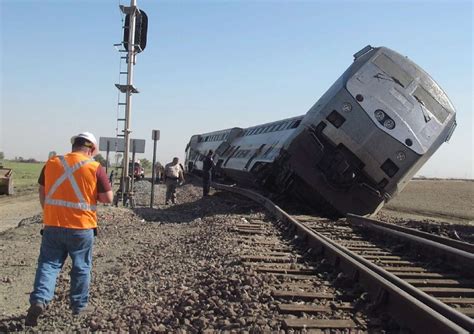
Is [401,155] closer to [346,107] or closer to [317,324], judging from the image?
[346,107]

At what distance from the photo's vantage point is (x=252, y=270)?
5637 millimetres

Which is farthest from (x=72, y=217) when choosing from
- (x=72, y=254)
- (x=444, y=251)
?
(x=444, y=251)

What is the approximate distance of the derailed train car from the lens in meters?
11.1

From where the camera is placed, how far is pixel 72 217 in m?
4.84

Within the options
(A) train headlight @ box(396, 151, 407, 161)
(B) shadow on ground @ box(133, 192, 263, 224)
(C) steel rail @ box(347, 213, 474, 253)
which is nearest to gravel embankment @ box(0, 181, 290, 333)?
(B) shadow on ground @ box(133, 192, 263, 224)

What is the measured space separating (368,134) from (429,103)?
1.55 metres

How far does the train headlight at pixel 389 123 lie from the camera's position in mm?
11070

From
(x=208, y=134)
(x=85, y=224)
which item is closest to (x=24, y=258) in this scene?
(x=85, y=224)

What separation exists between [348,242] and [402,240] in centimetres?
90

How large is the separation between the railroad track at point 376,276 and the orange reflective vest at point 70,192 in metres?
2.00

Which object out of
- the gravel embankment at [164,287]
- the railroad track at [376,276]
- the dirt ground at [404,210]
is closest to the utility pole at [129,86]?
the dirt ground at [404,210]

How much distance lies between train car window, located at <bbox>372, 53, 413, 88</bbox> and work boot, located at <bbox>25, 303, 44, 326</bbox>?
9.14 metres

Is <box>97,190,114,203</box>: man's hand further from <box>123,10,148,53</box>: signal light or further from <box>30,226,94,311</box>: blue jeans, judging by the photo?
<box>123,10,148,53</box>: signal light

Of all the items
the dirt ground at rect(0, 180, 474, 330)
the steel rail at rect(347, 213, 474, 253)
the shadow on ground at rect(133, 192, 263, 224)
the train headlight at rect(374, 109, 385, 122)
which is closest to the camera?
the dirt ground at rect(0, 180, 474, 330)
